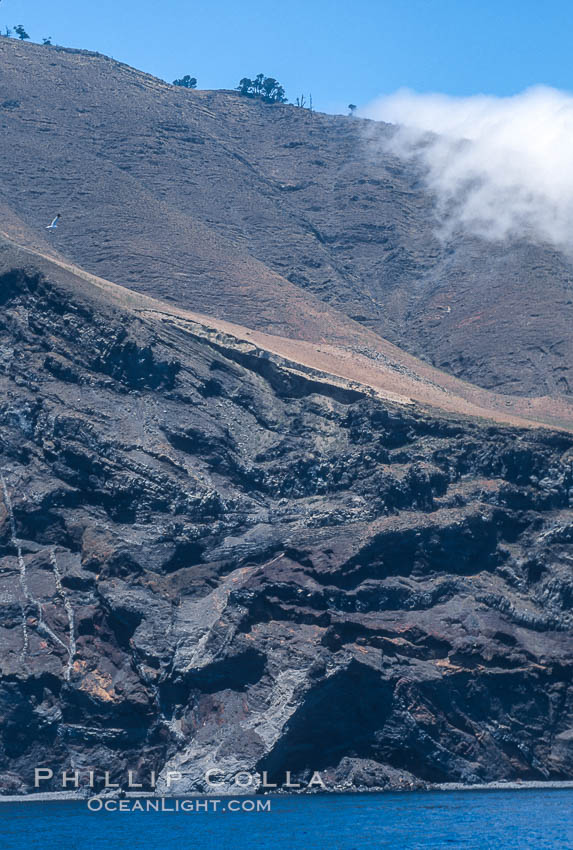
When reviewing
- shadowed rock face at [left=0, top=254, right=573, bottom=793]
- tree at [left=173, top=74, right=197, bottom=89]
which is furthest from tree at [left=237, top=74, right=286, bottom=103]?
shadowed rock face at [left=0, top=254, right=573, bottom=793]

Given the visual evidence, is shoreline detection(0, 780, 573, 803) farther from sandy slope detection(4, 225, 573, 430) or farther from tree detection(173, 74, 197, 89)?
tree detection(173, 74, 197, 89)

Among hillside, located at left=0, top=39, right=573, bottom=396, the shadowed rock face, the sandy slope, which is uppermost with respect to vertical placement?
hillside, located at left=0, top=39, right=573, bottom=396

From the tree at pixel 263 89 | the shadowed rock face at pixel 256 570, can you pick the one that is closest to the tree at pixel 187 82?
the tree at pixel 263 89

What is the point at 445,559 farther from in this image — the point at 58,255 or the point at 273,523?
the point at 58,255

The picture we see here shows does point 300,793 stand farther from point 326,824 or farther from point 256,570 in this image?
point 256,570

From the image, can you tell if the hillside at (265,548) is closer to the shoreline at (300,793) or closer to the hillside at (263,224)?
the shoreline at (300,793)
